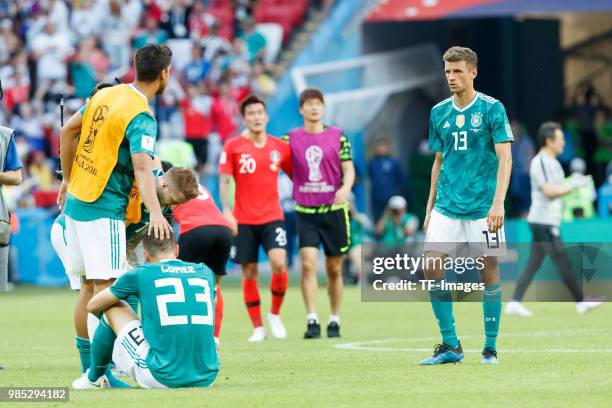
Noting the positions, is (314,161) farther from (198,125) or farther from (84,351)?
(198,125)

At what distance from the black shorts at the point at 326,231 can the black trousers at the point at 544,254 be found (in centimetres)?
330

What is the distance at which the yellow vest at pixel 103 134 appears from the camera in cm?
1001

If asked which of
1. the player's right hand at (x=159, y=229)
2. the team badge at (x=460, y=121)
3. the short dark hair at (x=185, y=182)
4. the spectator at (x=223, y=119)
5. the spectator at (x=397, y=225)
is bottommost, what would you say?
the spectator at (x=397, y=225)

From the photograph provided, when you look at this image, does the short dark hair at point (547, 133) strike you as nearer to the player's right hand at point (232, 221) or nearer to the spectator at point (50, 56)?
the player's right hand at point (232, 221)

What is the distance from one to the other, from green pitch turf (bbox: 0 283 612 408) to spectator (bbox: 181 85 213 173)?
8.92m

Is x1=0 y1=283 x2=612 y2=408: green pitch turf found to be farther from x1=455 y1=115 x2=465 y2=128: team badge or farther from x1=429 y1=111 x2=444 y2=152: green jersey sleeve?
x1=455 y1=115 x2=465 y2=128: team badge

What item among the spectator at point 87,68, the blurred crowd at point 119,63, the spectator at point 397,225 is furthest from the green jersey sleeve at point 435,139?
the spectator at point 87,68

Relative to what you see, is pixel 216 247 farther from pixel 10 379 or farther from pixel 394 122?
pixel 394 122

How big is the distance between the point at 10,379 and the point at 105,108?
2.35 meters

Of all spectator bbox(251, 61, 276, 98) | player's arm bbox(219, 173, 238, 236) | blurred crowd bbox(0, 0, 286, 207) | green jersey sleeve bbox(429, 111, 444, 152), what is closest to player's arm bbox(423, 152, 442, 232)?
green jersey sleeve bbox(429, 111, 444, 152)

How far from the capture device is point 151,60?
10039mm

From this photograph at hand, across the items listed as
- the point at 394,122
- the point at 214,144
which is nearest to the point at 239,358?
the point at 214,144

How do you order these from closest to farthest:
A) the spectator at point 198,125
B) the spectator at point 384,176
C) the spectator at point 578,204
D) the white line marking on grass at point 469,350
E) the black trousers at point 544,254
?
the white line marking on grass at point 469,350
the black trousers at point 544,254
the spectator at point 578,204
the spectator at point 384,176
the spectator at point 198,125

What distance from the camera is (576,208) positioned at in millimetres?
22797
